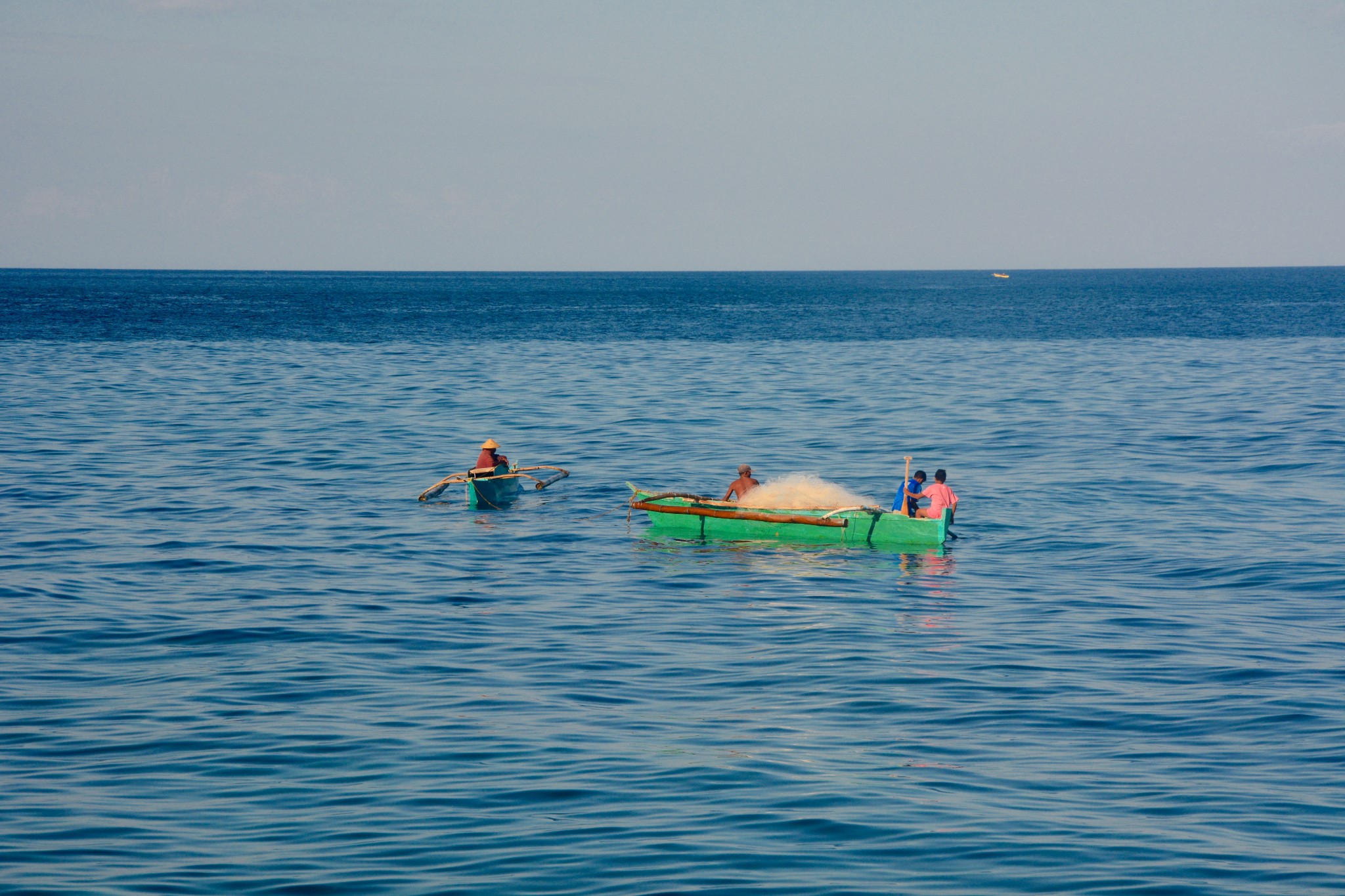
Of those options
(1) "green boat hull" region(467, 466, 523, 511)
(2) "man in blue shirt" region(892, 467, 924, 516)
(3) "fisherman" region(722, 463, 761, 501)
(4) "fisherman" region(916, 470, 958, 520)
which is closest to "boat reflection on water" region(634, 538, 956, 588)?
(4) "fisherman" region(916, 470, 958, 520)

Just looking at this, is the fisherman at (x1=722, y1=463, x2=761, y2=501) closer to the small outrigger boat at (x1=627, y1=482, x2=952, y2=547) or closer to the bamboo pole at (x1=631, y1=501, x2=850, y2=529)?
the small outrigger boat at (x1=627, y1=482, x2=952, y2=547)

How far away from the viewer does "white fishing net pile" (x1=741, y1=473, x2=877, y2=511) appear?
23891 millimetres

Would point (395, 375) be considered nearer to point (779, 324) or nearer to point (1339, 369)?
point (1339, 369)

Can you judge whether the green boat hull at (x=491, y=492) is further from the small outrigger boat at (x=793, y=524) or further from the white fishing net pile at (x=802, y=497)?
the white fishing net pile at (x=802, y=497)

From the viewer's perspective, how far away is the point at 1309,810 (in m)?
11.0

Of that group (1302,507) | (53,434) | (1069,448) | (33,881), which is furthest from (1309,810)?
(53,434)

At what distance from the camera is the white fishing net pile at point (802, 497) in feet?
78.4

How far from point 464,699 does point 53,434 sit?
96.6ft

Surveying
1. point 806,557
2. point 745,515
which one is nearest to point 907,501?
point 806,557

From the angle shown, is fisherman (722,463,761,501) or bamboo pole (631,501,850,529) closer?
bamboo pole (631,501,850,529)

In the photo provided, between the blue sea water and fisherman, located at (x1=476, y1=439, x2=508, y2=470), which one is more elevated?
fisherman, located at (x1=476, y1=439, x2=508, y2=470)

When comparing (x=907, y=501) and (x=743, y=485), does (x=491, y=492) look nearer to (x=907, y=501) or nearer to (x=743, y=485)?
(x=743, y=485)

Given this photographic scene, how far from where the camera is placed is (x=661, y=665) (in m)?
15.7

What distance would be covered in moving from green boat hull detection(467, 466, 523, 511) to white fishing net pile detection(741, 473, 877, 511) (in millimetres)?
6719
